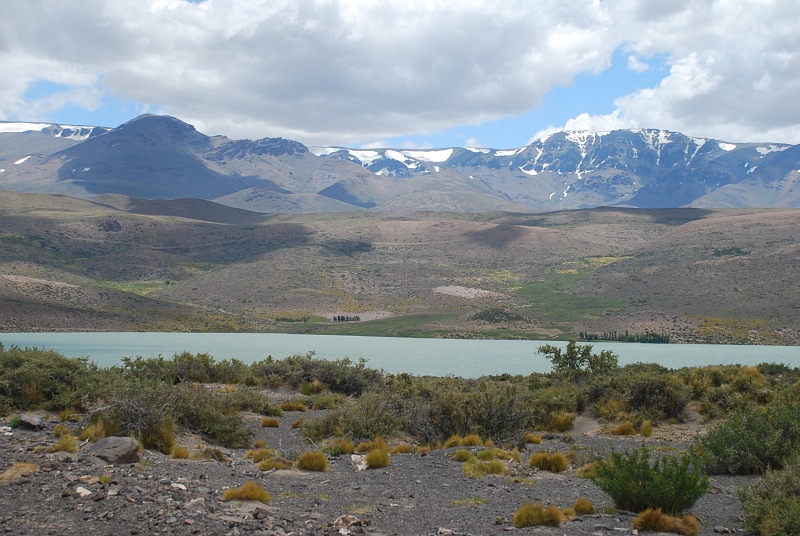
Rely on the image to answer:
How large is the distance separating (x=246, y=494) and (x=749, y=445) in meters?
9.10

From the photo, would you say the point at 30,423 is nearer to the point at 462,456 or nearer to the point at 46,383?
the point at 46,383

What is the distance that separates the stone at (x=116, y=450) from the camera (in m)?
12.3

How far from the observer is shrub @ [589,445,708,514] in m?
10.5

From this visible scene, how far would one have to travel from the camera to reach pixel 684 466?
10.5 meters

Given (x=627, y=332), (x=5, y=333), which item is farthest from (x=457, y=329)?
(x=5, y=333)

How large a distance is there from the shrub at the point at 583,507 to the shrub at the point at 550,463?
3.67 meters

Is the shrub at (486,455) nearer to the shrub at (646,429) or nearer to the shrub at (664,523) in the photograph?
the shrub at (664,523)

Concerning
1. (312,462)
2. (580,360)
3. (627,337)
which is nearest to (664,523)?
(312,462)

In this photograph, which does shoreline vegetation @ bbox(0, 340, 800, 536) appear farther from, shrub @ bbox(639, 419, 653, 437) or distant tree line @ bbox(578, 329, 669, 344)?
distant tree line @ bbox(578, 329, 669, 344)

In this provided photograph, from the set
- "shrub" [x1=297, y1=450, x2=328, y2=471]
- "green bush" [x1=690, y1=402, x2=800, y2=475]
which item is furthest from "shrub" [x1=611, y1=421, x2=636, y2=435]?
"shrub" [x1=297, y1=450, x2=328, y2=471]

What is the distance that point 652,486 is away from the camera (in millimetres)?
10531

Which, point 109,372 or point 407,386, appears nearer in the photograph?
point 109,372

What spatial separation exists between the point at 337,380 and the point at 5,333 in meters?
71.0

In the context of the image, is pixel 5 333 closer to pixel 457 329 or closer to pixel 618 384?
pixel 457 329
